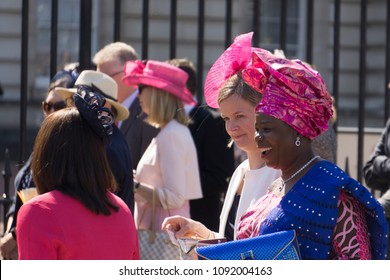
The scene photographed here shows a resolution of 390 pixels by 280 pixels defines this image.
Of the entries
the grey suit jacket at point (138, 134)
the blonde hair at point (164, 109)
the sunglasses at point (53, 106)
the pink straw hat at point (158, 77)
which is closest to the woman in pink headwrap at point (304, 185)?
the sunglasses at point (53, 106)

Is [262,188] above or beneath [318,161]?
beneath

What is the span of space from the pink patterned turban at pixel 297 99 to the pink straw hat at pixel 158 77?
2.52 m

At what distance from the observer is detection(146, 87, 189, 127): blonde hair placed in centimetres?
542

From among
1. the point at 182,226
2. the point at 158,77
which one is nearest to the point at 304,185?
the point at 182,226

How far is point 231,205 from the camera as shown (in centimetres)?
380

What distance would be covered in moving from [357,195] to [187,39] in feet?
41.2

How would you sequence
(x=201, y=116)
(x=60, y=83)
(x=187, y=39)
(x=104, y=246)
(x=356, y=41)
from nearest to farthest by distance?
(x=104, y=246) → (x=60, y=83) → (x=201, y=116) → (x=187, y=39) → (x=356, y=41)

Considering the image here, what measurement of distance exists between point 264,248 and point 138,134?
3.05 meters

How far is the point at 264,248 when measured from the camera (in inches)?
110

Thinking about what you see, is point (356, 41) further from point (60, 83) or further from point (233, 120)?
point (233, 120)

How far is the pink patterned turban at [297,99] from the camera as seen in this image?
2.97 m

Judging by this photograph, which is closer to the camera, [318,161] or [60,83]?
[318,161]

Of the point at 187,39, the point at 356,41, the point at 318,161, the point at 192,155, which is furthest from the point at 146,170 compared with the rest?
the point at 356,41

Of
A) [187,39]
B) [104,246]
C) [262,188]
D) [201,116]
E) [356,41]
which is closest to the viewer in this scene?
[104,246]
